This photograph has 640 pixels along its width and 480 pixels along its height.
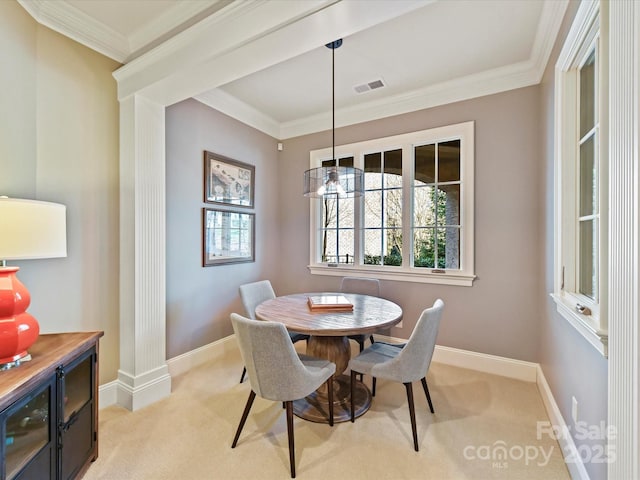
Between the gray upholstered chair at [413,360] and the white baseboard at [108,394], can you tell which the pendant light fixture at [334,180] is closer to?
the gray upholstered chair at [413,360]

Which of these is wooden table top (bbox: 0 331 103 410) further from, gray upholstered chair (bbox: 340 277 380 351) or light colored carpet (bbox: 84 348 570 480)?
gray upholstered chair (bbox: 340 277 380 351)

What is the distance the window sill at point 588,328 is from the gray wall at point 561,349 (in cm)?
7

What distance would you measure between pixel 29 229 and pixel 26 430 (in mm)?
875

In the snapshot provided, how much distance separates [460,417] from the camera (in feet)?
6.93

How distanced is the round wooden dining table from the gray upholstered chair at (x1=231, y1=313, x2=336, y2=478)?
0.29m

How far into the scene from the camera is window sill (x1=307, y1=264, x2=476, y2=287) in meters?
2.94

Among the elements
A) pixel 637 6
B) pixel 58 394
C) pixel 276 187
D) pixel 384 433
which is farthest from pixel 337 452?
pixel 276 187

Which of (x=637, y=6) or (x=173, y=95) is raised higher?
(x=173, y=95)

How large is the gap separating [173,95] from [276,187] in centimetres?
193

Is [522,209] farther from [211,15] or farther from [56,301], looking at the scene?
[56,301]

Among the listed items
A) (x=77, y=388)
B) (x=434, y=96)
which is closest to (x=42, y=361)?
(x=77, y=388)

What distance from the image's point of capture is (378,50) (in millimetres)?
2420

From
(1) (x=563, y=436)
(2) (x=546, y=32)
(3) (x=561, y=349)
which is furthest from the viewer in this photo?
(2) (x=546, y=32)

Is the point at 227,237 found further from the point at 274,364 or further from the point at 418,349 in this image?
the point at 418,349
